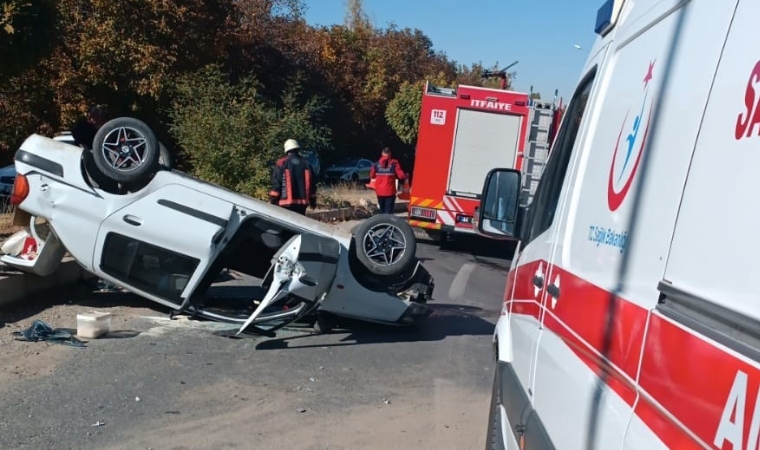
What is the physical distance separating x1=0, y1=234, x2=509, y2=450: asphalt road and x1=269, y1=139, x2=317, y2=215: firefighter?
8.47 ft

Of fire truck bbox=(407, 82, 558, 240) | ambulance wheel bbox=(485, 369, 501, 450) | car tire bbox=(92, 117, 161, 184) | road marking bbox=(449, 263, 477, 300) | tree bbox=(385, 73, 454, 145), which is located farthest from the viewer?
tree bbox=(385, 73, 454, 145)

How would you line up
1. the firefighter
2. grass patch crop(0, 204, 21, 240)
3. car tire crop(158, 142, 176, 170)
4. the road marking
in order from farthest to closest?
grass patch crop(0, 204, 21, 240)
the road marking
the firefighter
car tire crop(158, 142, 176, 170)

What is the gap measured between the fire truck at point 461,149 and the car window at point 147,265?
889 cm

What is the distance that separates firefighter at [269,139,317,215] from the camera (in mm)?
10438

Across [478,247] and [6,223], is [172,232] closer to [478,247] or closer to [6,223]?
[6,223]

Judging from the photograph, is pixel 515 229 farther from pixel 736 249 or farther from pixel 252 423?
pixel 736 249

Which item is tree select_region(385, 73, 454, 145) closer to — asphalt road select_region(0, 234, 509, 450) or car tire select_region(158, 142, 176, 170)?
asphalt road select_region(0, 234, 509, 450)

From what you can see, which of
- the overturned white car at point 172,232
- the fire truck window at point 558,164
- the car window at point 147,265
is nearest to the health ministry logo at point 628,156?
the fire truck window at point 558,164

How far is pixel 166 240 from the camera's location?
7336 mm

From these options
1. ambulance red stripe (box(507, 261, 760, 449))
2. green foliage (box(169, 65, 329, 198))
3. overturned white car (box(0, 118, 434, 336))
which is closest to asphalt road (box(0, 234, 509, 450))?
overturned white car (box(0, 118, 434, 336))

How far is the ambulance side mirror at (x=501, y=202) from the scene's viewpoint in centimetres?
434

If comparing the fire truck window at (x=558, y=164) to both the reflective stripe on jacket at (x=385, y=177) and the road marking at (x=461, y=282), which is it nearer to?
the road marking at (x=461, y=282)

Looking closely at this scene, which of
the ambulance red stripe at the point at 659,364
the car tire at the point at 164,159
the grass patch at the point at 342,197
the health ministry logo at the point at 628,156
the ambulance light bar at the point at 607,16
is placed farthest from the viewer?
the grass patch at the point at 342,197

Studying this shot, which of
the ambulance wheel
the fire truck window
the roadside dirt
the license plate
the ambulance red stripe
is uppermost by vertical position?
the fire truck window
